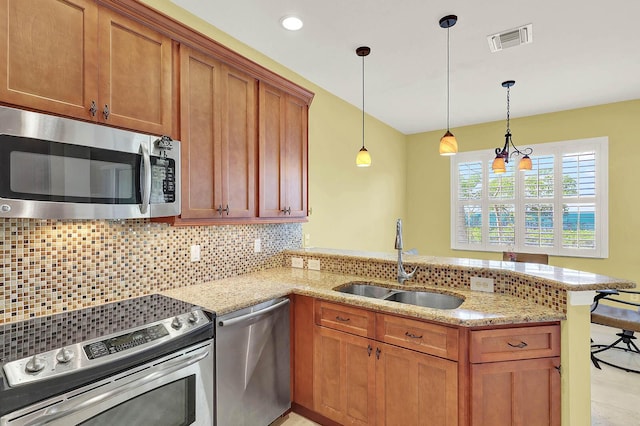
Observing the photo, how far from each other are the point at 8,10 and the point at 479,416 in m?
2.79

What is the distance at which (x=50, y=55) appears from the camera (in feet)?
4.66

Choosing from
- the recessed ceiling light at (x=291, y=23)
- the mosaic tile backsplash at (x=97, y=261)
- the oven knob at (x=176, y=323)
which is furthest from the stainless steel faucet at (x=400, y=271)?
the recessed ceiling light at (x=291, y=23)

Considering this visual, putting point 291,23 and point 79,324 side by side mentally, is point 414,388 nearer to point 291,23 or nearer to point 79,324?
point 79,324

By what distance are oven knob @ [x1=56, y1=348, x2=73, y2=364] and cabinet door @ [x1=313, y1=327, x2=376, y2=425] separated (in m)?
1.34

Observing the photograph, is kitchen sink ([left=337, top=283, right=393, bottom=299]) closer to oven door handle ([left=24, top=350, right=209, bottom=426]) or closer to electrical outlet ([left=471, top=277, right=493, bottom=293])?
electrical outlet ([left=471, top=277, right=493, bottom=293])

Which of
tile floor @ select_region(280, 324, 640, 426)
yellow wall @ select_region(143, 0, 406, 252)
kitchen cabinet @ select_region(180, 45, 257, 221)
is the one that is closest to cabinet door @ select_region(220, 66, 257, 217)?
kitchen cabinet @ select_region(180, 45, 257, 221)

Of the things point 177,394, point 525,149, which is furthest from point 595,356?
point 177,394

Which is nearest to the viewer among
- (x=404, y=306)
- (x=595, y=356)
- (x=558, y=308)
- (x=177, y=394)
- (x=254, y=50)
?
(x=177, y=394)

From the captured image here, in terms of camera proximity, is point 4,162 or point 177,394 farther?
point 177,394

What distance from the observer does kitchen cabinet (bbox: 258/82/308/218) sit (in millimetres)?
2512

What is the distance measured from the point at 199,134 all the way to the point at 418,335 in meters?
1.77

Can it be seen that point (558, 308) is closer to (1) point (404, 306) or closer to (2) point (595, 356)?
(1) point (404, 306)

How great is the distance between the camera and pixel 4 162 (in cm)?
123

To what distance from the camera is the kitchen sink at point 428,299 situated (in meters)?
2.15
